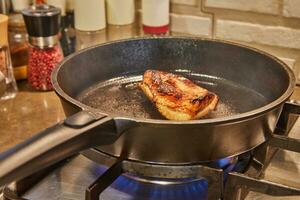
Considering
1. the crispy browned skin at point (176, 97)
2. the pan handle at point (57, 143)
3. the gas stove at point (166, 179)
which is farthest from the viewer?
the crispy browned skin at point (176, 97)

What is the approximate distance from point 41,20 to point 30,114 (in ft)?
0.66

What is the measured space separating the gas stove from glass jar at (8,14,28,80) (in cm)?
47

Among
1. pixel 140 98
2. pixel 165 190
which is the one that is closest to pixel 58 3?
pixel 140 98

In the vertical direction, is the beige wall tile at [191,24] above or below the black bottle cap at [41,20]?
below

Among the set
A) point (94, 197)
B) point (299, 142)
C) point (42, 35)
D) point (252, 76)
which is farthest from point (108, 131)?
point (42, 35)

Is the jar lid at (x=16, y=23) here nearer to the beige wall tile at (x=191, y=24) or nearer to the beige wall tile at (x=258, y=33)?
the beige wall tile at (x=191, y=24)

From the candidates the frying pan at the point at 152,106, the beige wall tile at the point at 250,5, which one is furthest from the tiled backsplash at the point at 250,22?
the frying pan at the point at 152,106

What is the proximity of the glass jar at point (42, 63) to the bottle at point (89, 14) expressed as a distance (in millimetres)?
111

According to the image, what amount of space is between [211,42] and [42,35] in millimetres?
376

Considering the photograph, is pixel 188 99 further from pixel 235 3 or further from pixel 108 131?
pixel 235 3

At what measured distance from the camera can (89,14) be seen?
1123 millimetres

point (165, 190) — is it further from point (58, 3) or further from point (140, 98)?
point (58, 3)

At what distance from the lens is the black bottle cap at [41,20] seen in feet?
3.19

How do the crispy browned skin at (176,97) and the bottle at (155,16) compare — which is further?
the bottle at (155,16)
